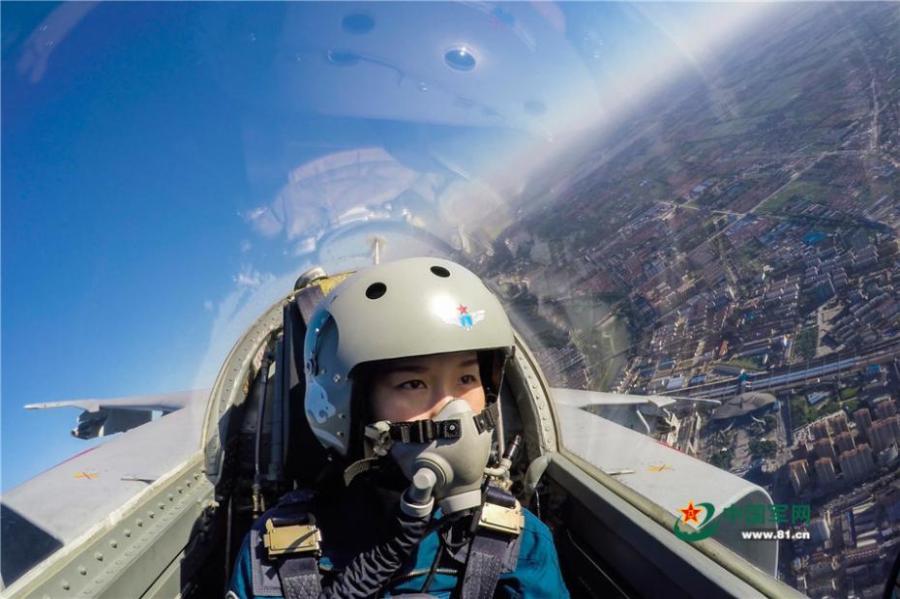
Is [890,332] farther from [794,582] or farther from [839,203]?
[794,582]

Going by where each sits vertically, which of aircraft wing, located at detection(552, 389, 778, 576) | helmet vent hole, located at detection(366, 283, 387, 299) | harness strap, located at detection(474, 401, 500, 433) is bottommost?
aircraft wing, located at detection(552, 389, 778, 576)

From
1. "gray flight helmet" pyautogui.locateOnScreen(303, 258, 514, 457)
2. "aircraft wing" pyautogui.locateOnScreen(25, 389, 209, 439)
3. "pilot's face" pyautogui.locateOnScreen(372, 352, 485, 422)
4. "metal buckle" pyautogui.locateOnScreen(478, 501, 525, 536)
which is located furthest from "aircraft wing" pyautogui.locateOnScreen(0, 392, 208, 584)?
"aircraft wing" pyautogui.locateOnScreen(25, 389, 209, 439)

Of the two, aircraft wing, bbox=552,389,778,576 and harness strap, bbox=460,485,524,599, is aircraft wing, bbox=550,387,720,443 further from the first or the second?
harness strap, bbox=460,485,524,599

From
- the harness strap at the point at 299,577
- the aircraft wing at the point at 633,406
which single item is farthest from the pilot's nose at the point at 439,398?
the aircraft wing at the point at 633,406

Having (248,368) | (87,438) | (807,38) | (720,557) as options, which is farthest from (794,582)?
(87,438)

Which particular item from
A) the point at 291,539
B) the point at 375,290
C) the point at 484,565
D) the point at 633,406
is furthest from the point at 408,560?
the point at 633,406

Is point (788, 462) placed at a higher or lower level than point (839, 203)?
lower

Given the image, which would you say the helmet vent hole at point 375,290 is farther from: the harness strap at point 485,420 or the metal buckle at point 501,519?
the metal buckle at point 501,519

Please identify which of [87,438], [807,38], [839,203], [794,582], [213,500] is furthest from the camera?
[87,438]

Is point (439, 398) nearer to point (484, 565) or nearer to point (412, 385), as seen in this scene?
point (412, 385)
